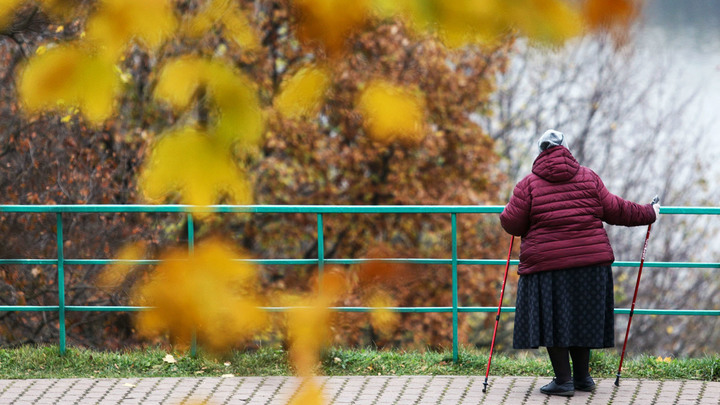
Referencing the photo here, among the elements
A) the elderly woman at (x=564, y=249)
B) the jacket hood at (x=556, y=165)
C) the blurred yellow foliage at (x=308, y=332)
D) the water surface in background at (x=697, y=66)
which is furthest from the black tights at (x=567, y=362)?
the water surface in background at (x=697, y=66)

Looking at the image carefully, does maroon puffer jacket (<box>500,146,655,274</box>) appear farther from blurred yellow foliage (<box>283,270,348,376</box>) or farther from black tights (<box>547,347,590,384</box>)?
blurred yellow foliage (<box>283,270,348,376</box>)

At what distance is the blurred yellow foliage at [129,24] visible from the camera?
271cm

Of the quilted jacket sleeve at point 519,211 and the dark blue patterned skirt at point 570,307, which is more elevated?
the quilted jacket sleeve at point 519,211

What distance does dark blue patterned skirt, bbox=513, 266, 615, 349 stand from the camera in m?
5.55

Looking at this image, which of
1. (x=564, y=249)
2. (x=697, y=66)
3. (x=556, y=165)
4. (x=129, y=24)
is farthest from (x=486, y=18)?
(x=697, y=66)

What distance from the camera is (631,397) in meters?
5.72

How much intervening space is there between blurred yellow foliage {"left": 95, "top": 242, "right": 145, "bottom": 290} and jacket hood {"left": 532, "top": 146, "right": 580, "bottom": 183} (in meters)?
5.22

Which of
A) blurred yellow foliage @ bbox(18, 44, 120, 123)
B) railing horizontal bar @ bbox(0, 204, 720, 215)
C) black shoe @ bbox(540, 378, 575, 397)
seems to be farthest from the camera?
railing horizontal bar @ bbox(0, 204, 720, 215)

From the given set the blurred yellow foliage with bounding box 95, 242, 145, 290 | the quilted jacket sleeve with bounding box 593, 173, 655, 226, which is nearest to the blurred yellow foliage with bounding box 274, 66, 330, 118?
the quilted jacket sleeve with bounding box 593, 173, 655, 226

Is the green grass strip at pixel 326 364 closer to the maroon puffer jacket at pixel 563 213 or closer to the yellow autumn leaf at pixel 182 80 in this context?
the maroon puffer jacket at pixel 563 213

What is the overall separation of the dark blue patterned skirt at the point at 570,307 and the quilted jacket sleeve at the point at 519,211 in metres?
0.27

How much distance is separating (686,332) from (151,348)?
32.0ft

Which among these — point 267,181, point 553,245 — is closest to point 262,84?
point 553,245

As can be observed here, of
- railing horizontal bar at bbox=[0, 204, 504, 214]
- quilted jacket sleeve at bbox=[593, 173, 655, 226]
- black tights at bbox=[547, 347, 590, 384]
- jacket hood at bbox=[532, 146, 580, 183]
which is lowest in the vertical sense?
black tights at bbox=[547, 347, 590, 384]
